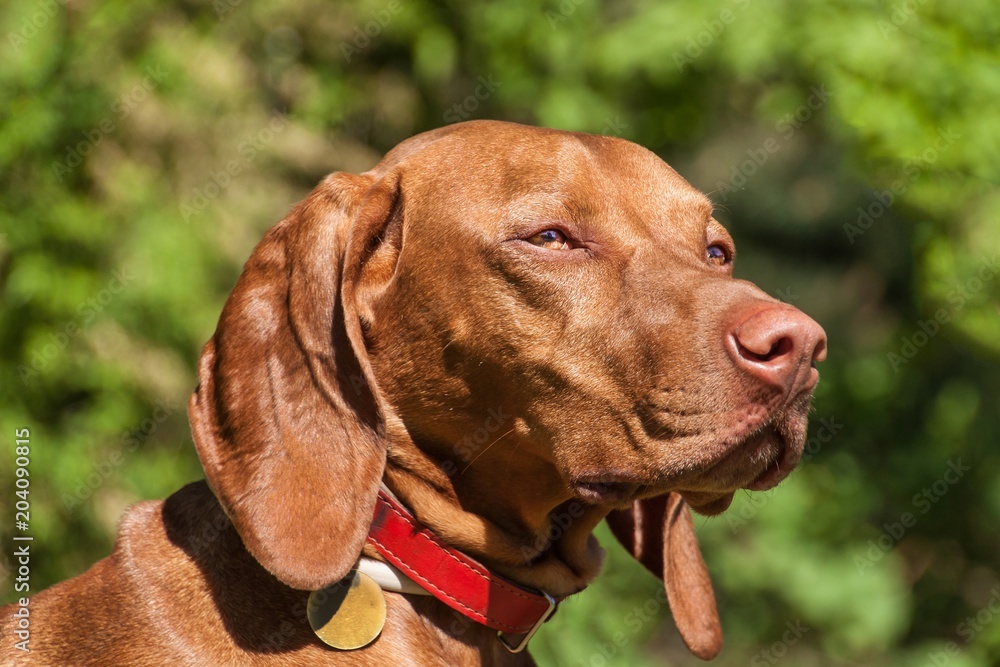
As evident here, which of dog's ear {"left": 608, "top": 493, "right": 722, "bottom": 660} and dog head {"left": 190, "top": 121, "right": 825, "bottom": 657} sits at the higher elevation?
dog head {"left": 190, "top": 121, "right": 825, "bottom": 657}

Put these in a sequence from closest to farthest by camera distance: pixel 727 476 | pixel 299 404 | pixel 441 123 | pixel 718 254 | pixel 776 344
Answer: pixel 776 344, pixel 727 476, pixel 299 404, pixel 718 254, pixel 441 123

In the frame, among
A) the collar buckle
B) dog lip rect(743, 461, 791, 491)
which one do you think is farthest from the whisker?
dog lip rect(743, 461, 791, 491)

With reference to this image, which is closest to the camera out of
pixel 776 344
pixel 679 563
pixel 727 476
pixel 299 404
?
pixel 776 344

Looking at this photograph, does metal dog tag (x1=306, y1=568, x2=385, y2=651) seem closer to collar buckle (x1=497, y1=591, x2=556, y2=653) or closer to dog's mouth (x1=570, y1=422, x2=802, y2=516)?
collar buckle (x1=497, y1=591, x2=556, y2=653)

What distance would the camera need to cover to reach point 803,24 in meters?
5.05

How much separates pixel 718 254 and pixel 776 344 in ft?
2.80

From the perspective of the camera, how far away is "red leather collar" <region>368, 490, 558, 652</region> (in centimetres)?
285

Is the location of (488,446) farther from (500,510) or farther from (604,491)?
(604,491)

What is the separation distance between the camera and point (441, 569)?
9.41 ft

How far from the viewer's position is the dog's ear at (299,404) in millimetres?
2691

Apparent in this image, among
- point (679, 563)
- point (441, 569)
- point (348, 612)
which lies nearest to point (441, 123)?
point (679, 563)

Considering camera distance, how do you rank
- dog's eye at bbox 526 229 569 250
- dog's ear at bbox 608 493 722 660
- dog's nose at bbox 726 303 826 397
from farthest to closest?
dog's ear at bbox 608 493 722 660 → dog's eye at bbox 526 229 569 250 → dog's nose at bbox 726 303 826 397

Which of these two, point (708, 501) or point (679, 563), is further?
point (679, 563)

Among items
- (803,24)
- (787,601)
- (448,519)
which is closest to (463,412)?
(448,519)
